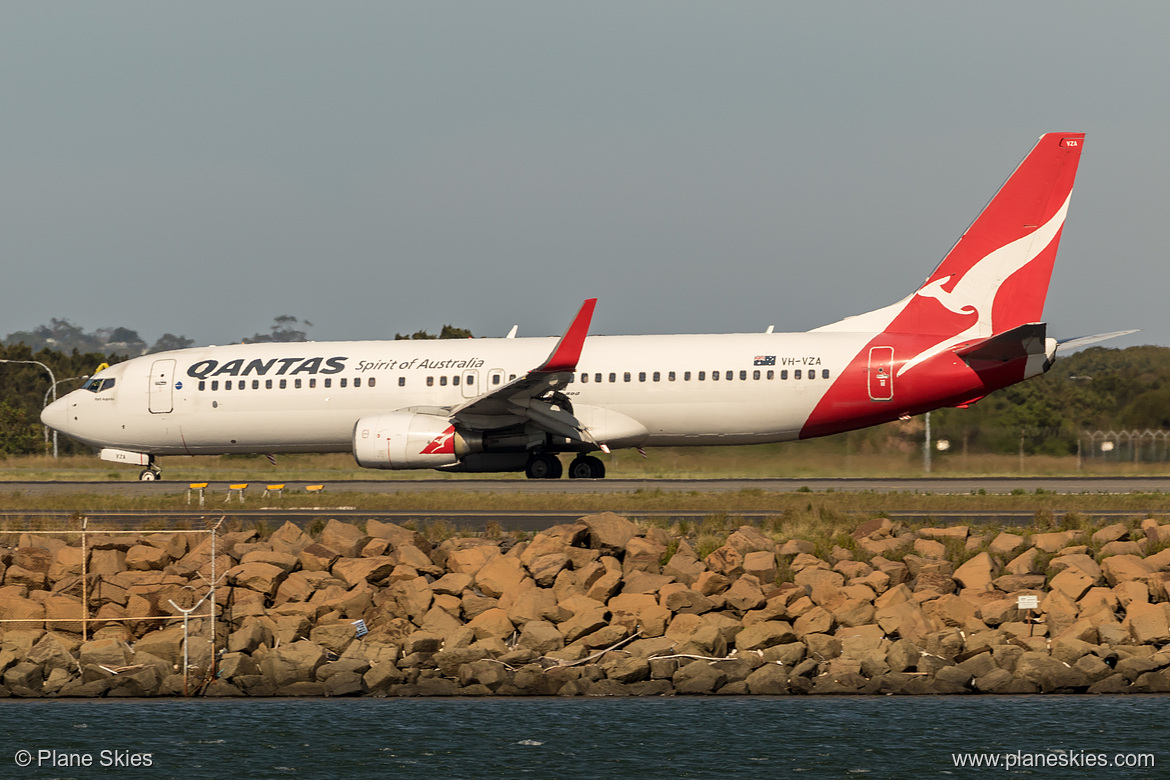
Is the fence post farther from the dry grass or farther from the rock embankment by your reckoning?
the dry grass

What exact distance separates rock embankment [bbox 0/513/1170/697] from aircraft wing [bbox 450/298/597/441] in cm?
994

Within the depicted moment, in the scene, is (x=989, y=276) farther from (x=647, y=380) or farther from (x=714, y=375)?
(x=647, y=380)

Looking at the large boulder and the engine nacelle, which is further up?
the engine nacelle

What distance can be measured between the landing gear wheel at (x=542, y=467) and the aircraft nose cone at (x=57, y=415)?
13370 millimetres

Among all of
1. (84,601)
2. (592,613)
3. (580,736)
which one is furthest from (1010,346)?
(84,601)

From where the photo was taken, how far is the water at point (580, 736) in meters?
13.4

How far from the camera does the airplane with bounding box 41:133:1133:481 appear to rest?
3234cm

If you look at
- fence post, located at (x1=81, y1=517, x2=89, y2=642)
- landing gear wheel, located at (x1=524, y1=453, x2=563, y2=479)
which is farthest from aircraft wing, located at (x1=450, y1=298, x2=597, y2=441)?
fence post, located at (x1=81, y1=517, x2=89, y2=642)

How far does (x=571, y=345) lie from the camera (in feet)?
103

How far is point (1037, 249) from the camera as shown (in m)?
33.3

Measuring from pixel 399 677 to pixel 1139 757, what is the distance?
8557 mm

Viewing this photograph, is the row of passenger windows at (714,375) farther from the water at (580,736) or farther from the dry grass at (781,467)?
the water at (580,736)

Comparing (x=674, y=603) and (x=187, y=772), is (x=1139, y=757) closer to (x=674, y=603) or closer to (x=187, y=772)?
(x=674, y=603)

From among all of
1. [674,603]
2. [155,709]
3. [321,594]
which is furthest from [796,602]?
[155,709]
